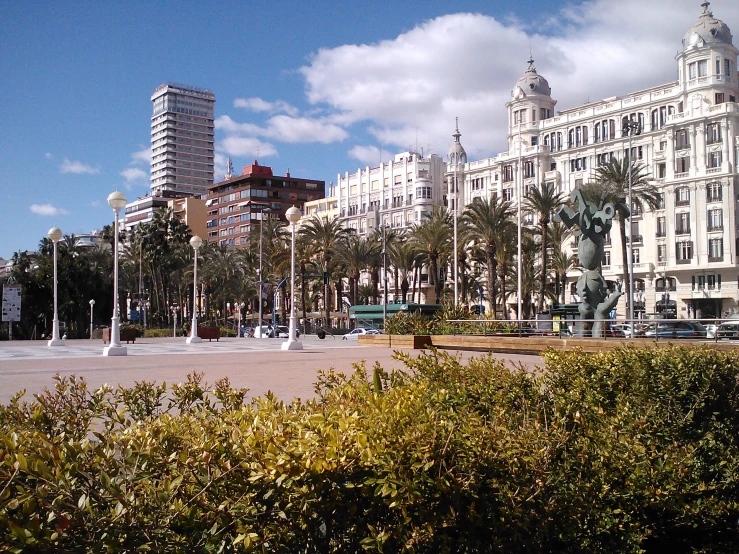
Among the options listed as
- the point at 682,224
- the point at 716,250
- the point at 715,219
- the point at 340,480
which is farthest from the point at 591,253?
the point at 682,224

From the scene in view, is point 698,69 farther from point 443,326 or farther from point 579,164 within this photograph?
point 443,326

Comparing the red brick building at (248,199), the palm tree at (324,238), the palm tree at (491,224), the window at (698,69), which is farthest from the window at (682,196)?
the red brick building at (248,199)

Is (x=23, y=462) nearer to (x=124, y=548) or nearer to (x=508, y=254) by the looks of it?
(x=124, y=548)

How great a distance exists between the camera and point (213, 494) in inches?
108

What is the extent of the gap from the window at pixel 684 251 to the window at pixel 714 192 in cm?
423

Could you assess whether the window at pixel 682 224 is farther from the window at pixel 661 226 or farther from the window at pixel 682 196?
the window at pixel 661 226

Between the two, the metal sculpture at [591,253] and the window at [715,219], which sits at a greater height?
the window at [715,219]

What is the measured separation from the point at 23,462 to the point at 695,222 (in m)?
66.9

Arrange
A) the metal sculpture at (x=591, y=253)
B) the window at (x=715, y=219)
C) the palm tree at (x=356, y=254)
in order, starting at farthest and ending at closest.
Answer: the palm tree at (x=356, y=254)
the window at (x=715, y=219)
the metal sculpture at (x=591, y=253)

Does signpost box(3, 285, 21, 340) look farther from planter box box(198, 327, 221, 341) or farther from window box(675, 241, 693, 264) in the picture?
window box(675, 241, 693, 264)

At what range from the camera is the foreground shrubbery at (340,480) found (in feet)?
8.21

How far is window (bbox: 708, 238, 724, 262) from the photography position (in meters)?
60.2

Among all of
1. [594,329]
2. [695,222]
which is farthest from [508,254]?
[594,329]

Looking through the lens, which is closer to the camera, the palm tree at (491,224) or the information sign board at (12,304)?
the information sign board at (12,304)
